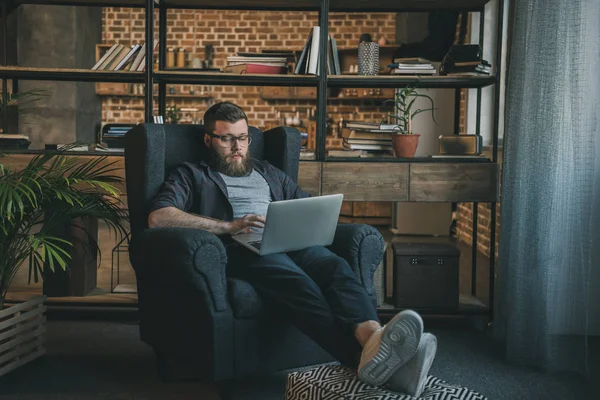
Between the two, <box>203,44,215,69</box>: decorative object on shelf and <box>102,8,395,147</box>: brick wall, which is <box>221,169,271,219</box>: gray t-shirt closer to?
<box>102,8,395,147</box>: brick wall

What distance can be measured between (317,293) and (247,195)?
2.46 ft

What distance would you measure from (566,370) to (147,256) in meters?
1.82

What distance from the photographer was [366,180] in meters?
3.85

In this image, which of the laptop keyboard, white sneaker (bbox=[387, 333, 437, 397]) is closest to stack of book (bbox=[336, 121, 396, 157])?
the laptop keyboard

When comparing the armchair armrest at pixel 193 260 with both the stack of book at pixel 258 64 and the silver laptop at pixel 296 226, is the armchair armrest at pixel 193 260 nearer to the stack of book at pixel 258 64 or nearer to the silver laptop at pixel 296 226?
the silver laptop at pixel 296 226

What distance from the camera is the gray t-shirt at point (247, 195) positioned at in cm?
319

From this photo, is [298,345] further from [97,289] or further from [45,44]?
[45,44]

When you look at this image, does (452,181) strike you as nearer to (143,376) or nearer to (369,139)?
(369,139)

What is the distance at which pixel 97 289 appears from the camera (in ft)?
13.1

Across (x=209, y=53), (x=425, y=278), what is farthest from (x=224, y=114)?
(x=209, y=53)

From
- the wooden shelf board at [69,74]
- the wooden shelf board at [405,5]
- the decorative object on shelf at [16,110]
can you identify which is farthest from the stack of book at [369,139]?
the decorative object on shelf at [16,110]

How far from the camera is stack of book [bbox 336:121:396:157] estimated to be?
4.04 m

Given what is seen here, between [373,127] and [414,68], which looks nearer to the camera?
[414,68]

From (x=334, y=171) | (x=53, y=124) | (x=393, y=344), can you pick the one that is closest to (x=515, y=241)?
(x=334, y=171)
